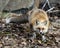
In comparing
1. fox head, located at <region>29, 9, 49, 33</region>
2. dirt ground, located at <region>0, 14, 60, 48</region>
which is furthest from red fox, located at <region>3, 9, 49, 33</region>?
dirt ground, located at <region>0, 14, 60, 48</region>

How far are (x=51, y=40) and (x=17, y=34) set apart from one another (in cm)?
106

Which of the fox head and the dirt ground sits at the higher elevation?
the fox head

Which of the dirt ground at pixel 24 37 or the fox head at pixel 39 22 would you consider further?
the fox head at pixel 39 22

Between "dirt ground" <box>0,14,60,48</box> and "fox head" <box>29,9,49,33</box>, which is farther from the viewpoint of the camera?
"fox head" <box>29,9,49,33</box>

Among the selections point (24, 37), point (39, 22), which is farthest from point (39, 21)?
point (24, 37)

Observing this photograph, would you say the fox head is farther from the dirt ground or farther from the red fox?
the dirt ground

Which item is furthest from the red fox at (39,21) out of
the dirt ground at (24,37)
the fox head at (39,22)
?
the dirt ground at (24,37)

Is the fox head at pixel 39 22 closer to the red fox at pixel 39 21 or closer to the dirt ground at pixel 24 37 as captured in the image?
the red fox at pixel 39 21

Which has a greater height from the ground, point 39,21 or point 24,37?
point 39,21

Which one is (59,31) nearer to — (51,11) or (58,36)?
(58,36)

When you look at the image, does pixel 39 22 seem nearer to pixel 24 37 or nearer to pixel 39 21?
pixel 39 21

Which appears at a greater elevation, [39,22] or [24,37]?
[39,22]

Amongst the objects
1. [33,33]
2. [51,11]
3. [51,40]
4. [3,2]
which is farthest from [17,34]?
[51,11]

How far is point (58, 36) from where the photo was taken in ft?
27.6
